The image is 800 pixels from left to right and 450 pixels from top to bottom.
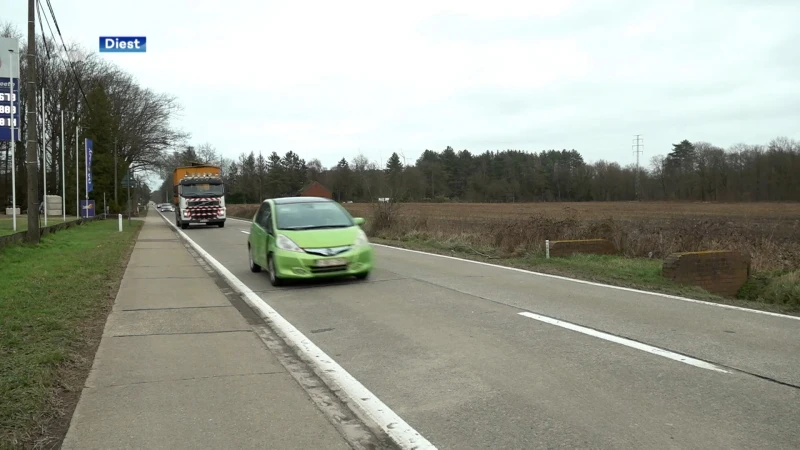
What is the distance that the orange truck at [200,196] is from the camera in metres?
33.7

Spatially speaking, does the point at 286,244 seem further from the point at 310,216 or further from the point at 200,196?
the point at 200,196

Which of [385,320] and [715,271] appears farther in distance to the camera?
[715,271]

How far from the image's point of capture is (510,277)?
11469 millimetres

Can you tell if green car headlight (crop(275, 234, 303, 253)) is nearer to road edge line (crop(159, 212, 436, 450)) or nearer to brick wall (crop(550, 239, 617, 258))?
road edge line (crop(159, 212, 436, 450))

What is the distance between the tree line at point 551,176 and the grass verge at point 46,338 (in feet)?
170

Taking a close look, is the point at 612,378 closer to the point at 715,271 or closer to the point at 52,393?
the point at 52,393

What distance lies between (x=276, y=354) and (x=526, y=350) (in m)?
2.51

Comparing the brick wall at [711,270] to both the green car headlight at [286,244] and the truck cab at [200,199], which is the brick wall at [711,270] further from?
the truck cab at [200,199]

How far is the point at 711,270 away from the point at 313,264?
24.1 feet

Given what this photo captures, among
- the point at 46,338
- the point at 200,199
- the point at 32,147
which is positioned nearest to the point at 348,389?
the point at 46,338

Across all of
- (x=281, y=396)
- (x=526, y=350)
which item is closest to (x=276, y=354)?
(x=281, y=396)

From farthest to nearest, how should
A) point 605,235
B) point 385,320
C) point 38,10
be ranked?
1. point 38,10
2. point 605,235
3. point 385,320

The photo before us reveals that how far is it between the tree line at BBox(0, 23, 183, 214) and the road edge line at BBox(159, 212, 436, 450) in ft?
158

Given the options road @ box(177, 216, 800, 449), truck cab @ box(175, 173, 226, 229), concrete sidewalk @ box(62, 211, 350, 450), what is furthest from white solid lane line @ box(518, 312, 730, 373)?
truck cab @ box(175, 173, 226, 229)
